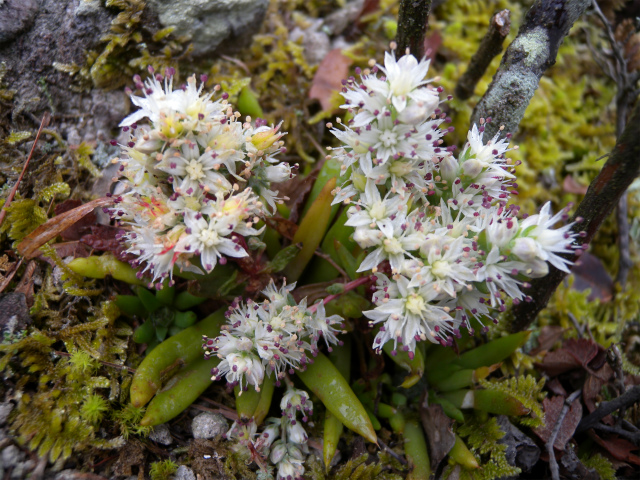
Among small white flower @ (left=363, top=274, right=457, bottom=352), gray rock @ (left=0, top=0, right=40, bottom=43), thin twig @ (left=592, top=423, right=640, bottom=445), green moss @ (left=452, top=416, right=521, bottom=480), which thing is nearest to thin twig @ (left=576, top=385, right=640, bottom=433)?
thin twig @ (left=592, top=423, right=640, bottom=445)

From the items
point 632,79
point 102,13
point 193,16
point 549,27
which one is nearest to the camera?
point 549,27

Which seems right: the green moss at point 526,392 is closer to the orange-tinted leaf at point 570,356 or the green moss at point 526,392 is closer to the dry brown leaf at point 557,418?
the dry brown leaf at point 557,418

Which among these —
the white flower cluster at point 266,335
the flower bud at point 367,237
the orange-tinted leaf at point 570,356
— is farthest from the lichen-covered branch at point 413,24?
the orange-tinted leaf at point 570,356

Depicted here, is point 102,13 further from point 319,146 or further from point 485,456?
point 485,456

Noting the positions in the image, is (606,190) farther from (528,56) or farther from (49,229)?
(49,229)

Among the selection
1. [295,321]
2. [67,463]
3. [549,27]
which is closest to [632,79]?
[549,27]

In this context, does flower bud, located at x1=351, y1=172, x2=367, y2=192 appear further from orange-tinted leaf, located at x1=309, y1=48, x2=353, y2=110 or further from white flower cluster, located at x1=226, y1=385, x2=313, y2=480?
orange-tinted leaf, located at x1=309, y1=48, x2=353, y2=110
